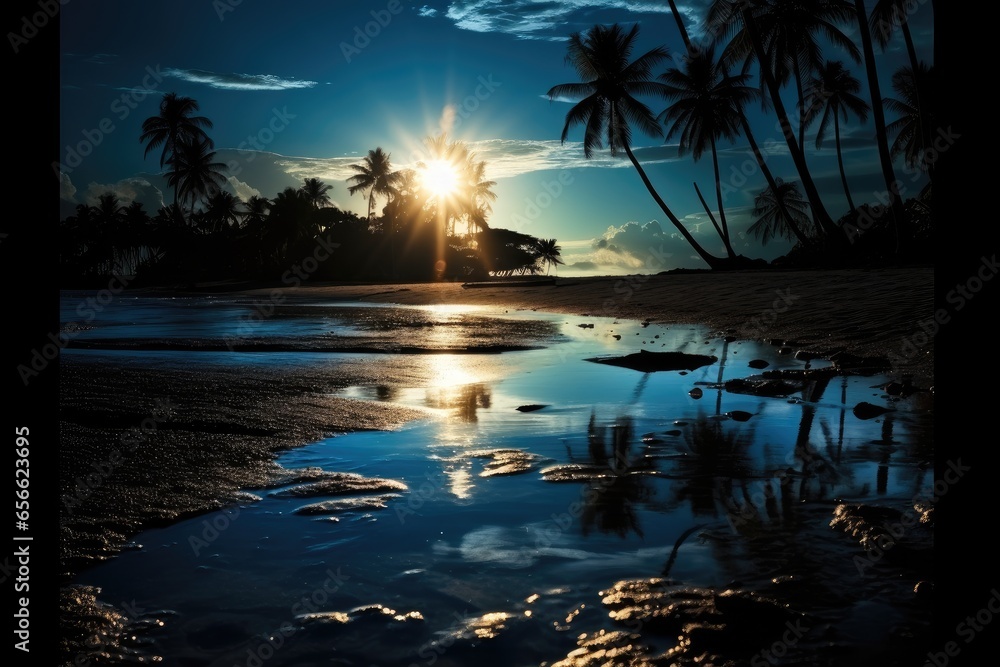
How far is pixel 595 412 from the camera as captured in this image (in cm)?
560

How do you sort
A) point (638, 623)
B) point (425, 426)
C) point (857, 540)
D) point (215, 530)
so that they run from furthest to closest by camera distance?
point (425, 426)
point (215, 530)
point (857, 540)
point (638, 623)

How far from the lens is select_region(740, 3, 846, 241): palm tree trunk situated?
22.3m

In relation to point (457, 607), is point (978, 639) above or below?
above

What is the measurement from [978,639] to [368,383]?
637cm

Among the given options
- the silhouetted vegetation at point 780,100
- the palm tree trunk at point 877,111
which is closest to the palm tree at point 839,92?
the silhouetted vegetation at point 780,100

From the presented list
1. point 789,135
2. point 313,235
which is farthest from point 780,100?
point 313,235

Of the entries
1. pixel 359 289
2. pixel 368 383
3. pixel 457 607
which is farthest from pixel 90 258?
pixel 457 607

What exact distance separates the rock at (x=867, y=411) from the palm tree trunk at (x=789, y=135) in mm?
18427

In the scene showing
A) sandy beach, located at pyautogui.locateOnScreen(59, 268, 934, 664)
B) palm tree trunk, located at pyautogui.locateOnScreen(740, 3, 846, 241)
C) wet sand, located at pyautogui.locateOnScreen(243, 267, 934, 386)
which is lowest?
sandy beach, located at pyautogui.locateOnScreen(59, 268, 934, 664)

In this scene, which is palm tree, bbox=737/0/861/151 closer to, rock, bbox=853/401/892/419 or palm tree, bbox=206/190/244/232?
rock, bbox=853/401/892/419

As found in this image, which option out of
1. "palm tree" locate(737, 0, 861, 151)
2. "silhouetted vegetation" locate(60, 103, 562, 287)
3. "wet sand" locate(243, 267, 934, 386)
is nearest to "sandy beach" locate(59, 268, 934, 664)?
"wet sand" locate(243, 267, 934, 386)

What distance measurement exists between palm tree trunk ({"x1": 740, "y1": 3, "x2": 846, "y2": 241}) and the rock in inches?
725

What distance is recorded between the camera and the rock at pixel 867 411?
17.0 ft

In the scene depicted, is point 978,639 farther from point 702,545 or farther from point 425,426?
point 425,426
